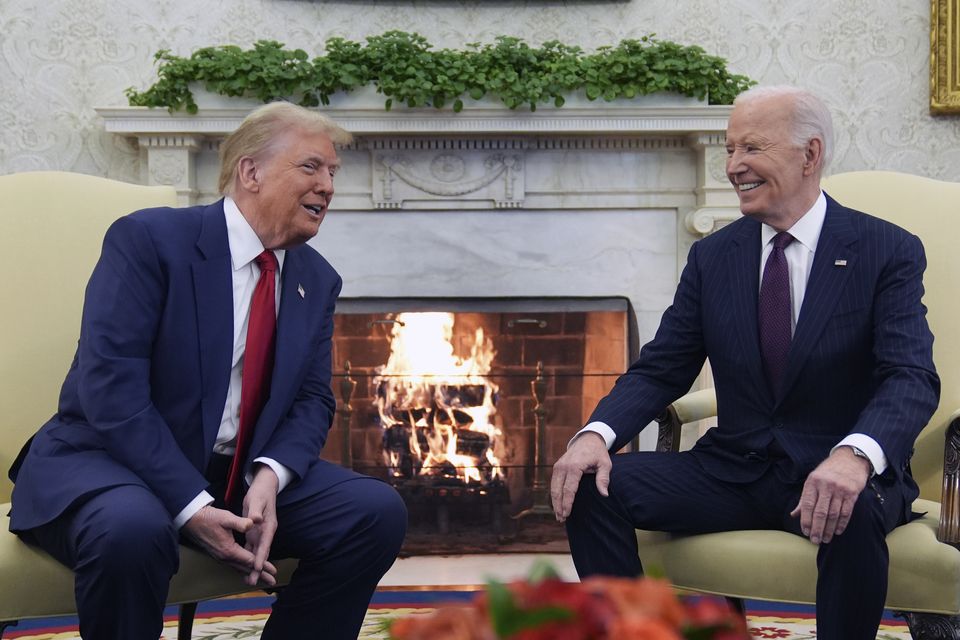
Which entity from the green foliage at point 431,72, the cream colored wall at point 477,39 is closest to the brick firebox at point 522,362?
the green foliage at point 431,72

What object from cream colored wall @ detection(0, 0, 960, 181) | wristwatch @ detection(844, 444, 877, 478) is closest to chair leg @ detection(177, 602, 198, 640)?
wristwatch @ detection(844, 444, 877, 478)

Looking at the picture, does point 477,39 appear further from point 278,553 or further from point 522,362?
point 278,553

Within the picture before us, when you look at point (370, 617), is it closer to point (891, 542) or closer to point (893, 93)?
point (891, 542)

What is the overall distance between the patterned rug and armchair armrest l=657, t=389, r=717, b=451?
0.65m

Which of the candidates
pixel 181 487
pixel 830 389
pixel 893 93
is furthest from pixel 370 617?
pixel 893 93

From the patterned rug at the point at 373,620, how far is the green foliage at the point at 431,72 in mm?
1627

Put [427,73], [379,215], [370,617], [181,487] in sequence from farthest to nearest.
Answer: [379,215] → [427,73] → [370,617] → [181,487]

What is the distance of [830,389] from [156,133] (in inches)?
102

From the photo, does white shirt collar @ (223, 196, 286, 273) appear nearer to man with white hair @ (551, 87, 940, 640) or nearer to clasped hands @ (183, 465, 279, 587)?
clasped hands @ (183, 465, 279, 587)

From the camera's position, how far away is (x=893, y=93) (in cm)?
405

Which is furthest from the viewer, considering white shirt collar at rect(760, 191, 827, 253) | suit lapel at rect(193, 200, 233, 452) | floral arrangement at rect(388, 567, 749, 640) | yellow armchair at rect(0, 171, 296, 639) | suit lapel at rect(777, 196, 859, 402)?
yellow armchair at rect(0, 171, 296, 639)

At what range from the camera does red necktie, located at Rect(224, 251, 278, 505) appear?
6.63ft

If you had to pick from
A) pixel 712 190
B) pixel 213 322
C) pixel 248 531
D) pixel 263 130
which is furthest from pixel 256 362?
pixel 712 190

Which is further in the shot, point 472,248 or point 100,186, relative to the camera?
point 472,248
